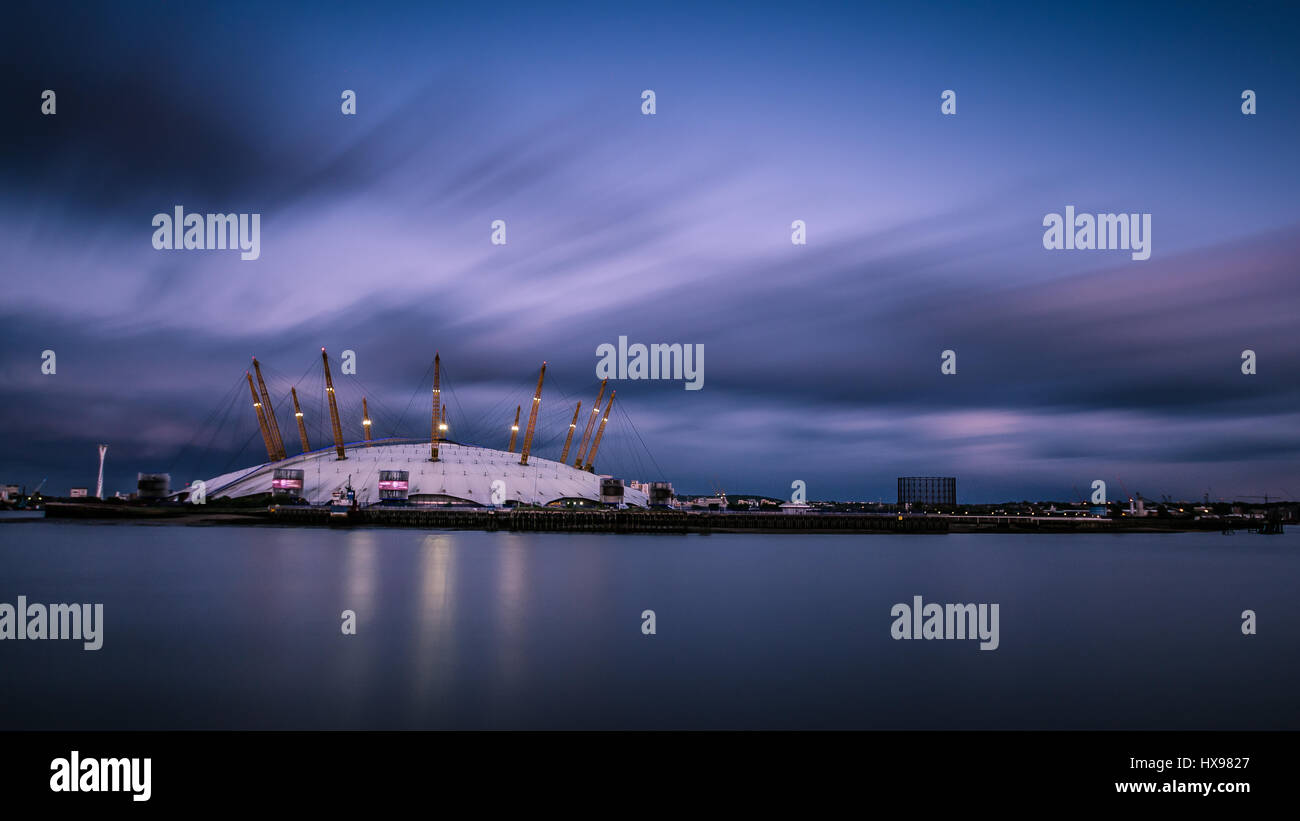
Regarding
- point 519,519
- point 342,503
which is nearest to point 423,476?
point 342,503

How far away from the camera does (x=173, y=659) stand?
27.5 m

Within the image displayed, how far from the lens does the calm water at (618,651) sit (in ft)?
71.1

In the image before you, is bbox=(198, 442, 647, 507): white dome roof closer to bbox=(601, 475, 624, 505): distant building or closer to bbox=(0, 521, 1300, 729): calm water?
bbox=(601, 475, 624, 505): distant building

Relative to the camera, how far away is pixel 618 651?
3017 cm

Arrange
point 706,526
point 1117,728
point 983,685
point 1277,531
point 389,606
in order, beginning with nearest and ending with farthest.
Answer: point 1117,728 < point 983,685 < point 389,606 < point 706,526 < point 1277,531

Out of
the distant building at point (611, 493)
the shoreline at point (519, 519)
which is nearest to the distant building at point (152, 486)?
the shoreline at point (519, 519)

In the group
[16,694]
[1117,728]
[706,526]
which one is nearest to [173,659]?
[16,694]

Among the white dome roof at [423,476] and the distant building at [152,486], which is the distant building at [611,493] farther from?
the distant building at [152,486]

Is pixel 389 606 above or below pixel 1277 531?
above
